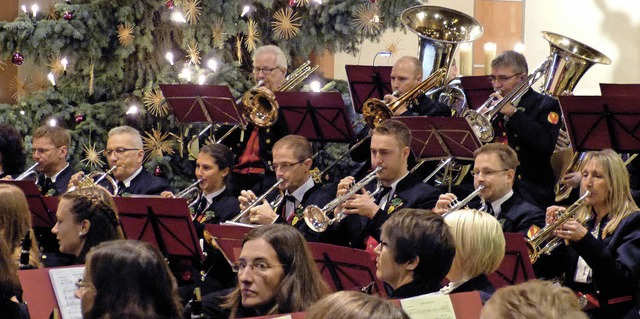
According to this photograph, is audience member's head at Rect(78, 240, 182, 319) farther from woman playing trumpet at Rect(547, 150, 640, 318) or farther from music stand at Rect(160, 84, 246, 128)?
music stand at Rect(160, 84, 246, 128)

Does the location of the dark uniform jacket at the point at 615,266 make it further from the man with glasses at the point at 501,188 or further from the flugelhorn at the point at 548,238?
the man with glasses at the point at 501,188

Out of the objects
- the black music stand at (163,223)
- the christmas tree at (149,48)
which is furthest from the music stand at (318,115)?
the christmas tree at (149,48)

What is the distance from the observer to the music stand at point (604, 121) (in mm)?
5797

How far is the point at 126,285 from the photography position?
323 cm

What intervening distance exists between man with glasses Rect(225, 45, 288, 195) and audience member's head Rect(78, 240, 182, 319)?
12.8 ft

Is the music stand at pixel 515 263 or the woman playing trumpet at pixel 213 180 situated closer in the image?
the music stand at pixel 515 263

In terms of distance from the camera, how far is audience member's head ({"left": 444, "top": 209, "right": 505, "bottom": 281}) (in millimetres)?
4121

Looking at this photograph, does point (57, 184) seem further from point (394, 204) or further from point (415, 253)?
point (415, 253)

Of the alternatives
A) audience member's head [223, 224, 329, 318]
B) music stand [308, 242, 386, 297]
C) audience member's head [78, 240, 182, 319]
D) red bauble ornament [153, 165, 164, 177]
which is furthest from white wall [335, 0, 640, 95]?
audience member's head [78, 240, 182, 319]

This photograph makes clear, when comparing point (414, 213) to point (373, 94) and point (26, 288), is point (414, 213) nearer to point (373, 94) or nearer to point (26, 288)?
point (26, 288)

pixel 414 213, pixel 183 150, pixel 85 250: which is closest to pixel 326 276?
pixel 414 213

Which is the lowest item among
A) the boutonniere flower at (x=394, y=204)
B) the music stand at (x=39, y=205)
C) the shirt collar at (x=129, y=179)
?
the shirt collar at (x=129, y=179)

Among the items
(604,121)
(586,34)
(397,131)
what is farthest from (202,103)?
(586,34)

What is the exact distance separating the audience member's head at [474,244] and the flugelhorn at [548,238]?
1.11 m
